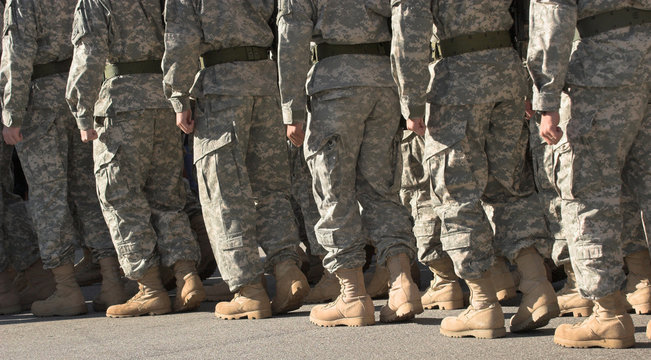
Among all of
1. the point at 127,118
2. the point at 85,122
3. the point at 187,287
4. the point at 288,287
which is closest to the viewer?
the point at 288,287

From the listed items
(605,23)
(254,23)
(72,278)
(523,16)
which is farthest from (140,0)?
(605,23)

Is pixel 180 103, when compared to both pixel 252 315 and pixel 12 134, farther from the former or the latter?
pixel 12 134

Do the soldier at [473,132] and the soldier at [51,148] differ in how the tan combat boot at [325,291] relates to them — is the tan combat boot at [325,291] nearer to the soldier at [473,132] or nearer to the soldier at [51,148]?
the soldier at [51,148]

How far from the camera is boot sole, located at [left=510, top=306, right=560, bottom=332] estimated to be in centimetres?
445

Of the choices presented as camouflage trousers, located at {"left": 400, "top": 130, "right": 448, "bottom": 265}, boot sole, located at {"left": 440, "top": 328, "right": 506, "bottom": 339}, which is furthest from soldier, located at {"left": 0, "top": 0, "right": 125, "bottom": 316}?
boot sole, located at {"left": 440, "top": 328, "right": 506, "bottom": 339}

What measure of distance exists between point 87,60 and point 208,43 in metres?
0.82

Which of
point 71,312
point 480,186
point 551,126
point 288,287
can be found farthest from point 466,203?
point 71,312

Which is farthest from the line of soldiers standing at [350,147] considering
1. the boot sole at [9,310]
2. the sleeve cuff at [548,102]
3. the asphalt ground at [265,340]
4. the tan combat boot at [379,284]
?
the boot sole at [9,310]

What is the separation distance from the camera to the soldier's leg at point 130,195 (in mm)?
5789

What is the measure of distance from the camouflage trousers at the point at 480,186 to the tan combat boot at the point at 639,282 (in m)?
0.63

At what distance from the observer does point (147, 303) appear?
594 cm

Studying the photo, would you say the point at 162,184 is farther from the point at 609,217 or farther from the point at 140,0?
the point at 609,217

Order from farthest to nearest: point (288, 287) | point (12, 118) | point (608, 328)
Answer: point (12, 118), point (288, 287), point (608, 328)

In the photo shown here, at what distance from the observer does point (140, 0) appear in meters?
5.85
